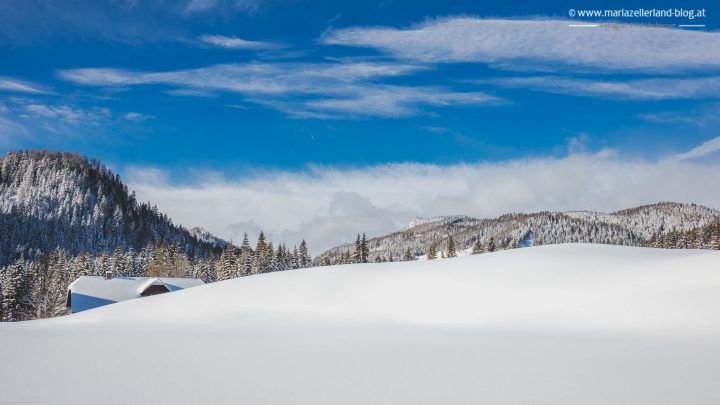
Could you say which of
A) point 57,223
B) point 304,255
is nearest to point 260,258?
point 304,255

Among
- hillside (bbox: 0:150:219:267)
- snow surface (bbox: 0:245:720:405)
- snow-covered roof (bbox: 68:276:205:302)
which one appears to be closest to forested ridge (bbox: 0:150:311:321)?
hillside (bbox: 0:150:219:267)

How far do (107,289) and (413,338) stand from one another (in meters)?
48.2

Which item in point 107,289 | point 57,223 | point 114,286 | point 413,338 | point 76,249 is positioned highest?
point 57,223

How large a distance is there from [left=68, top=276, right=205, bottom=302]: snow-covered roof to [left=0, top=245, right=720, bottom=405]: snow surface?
34762mm

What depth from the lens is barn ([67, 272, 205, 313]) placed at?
151ft

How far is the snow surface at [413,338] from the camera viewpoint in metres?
6.53

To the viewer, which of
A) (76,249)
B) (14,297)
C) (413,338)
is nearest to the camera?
(413,338)

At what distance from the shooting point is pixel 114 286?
161 feet

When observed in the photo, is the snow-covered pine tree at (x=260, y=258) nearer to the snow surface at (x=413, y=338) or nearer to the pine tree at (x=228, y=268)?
the pine tree at (x=228, y=268)

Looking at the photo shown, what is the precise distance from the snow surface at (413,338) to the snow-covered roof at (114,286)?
1369 inches

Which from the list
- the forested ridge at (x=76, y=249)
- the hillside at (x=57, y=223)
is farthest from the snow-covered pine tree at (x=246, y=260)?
the hillside at (x=57, y=223)

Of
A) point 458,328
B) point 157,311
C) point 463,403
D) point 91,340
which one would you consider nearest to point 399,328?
point 458,328

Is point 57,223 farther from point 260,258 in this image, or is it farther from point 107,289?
point 107,289

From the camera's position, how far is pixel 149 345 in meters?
10.2
